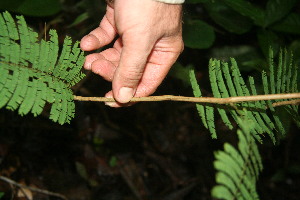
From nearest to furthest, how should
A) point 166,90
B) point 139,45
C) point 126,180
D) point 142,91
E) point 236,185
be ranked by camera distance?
point 236,185, point 139,45, point 142,91, point 126,180, point 166,90

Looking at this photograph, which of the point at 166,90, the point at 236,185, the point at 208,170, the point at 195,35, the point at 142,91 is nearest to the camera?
the point at 236,185

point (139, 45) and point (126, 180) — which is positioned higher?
point (139, 45)

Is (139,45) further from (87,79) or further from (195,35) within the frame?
(87,79)

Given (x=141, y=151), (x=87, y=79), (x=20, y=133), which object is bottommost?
(x=141, y=151)

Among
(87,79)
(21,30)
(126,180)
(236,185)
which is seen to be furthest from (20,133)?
(236,185)

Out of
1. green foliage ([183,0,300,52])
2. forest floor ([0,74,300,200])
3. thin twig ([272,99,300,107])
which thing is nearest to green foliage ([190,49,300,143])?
thin twig ([272,99,300,107])

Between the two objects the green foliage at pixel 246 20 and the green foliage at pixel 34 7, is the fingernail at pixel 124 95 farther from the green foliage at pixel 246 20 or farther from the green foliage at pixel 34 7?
the green foliage at pixel 34 7

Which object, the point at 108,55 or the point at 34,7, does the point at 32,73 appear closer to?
the point at 108,55

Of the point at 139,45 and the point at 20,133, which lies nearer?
the point at 139,45
